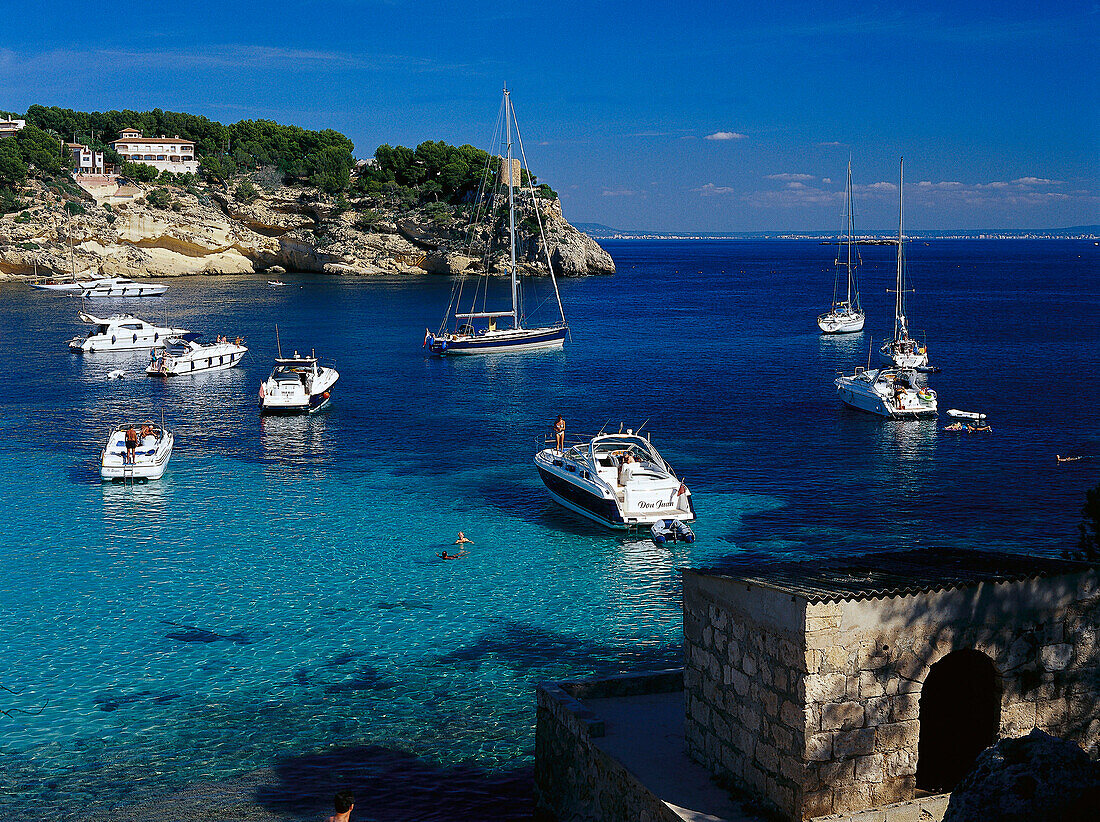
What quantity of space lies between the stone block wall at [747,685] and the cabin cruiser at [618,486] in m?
15.3

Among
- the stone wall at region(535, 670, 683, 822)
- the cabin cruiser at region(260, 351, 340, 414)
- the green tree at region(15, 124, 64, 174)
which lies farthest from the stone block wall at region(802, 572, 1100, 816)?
the green tree at region(15, 124, 64, 174)

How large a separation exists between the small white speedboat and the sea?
1.55 ft

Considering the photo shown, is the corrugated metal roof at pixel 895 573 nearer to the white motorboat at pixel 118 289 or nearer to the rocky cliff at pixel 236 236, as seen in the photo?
the white motorboat at pixel 118 289

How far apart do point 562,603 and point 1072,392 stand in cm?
3873

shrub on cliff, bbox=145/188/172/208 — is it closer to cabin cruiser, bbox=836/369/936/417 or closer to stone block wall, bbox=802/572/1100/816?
cabin cruiser, bbox=836/369/936/417

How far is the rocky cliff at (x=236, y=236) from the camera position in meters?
116

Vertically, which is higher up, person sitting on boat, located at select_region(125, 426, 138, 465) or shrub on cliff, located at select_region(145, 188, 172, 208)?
shrub on cliff, located at select_region(145, 188, 172, 208)

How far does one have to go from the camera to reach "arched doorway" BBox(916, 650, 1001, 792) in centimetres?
1042

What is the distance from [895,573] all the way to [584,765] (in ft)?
14.6

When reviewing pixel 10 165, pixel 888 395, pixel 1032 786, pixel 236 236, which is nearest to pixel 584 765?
pixel 1032 786

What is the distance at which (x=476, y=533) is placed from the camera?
27.1 metres

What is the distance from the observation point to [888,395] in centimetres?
4316

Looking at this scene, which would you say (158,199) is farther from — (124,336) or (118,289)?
(124,336)

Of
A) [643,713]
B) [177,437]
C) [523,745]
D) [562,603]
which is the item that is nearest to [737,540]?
[562,603]
